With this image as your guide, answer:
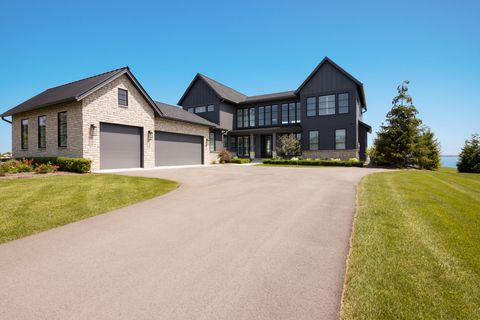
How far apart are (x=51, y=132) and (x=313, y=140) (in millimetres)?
22590

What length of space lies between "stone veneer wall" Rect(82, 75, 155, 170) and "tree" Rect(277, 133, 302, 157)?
13.6 m

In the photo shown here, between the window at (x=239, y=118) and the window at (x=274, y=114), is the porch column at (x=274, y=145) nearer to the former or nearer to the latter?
the window at (x=274, y=114)

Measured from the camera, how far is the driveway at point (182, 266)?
238cm

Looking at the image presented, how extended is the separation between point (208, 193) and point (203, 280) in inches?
201

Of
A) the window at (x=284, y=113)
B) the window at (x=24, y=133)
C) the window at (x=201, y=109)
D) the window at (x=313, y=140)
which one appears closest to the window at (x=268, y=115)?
the window at (x=284, y=113)

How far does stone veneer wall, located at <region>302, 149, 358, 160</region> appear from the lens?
23.9 meters

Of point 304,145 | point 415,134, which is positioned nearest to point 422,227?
point 415,134

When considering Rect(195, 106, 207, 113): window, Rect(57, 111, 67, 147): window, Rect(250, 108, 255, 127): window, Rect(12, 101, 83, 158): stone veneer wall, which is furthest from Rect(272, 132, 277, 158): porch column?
Rect(57, 111, 67, 147): window

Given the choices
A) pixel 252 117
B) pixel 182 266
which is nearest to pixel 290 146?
pixel 252 117

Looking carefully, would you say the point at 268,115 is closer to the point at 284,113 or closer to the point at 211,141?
the point at 284,113

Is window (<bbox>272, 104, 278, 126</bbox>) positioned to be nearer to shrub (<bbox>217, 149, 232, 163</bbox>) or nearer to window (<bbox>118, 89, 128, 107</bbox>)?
shrub (<bbox>217, 149, 232, 163</bbox>)

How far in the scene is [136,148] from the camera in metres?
17.5

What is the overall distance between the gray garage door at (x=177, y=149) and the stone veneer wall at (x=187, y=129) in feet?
1.19

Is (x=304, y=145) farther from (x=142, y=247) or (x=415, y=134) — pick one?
(x=142, y=247)
